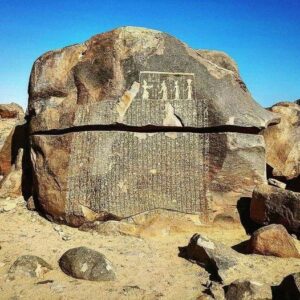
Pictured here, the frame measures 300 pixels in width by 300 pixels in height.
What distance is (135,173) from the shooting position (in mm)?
6172

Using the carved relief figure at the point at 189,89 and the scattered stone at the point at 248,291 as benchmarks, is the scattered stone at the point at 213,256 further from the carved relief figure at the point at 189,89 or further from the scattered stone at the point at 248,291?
the carved relief figure at the point at 189,89

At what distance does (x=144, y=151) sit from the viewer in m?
6.25

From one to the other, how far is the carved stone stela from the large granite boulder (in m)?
0.02

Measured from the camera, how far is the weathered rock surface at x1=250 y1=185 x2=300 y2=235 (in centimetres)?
533

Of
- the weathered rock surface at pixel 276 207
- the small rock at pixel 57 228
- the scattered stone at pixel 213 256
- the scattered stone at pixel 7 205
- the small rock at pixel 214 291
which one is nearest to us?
the small rock at pixel 214 291

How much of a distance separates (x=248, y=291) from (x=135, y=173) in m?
3.01

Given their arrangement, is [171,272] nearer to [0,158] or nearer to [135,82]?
[135,82]

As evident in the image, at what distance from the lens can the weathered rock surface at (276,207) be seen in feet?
17.5

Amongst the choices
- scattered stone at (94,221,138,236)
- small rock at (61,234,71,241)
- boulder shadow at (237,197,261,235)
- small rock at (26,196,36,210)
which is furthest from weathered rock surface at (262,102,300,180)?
small rock at (26,196,36,210)

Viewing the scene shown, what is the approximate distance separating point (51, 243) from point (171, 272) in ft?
6.48

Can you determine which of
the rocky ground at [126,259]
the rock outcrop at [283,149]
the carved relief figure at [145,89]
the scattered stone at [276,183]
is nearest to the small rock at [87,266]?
the rocky ground at [126,259]

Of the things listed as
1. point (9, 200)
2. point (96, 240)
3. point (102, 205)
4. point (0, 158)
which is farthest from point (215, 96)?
point (0, 158)

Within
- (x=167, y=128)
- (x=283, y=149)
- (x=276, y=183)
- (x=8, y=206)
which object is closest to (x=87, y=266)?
(x=167, y=128)

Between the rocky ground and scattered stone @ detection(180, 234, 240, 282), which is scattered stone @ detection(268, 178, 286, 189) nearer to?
the rocky ground
